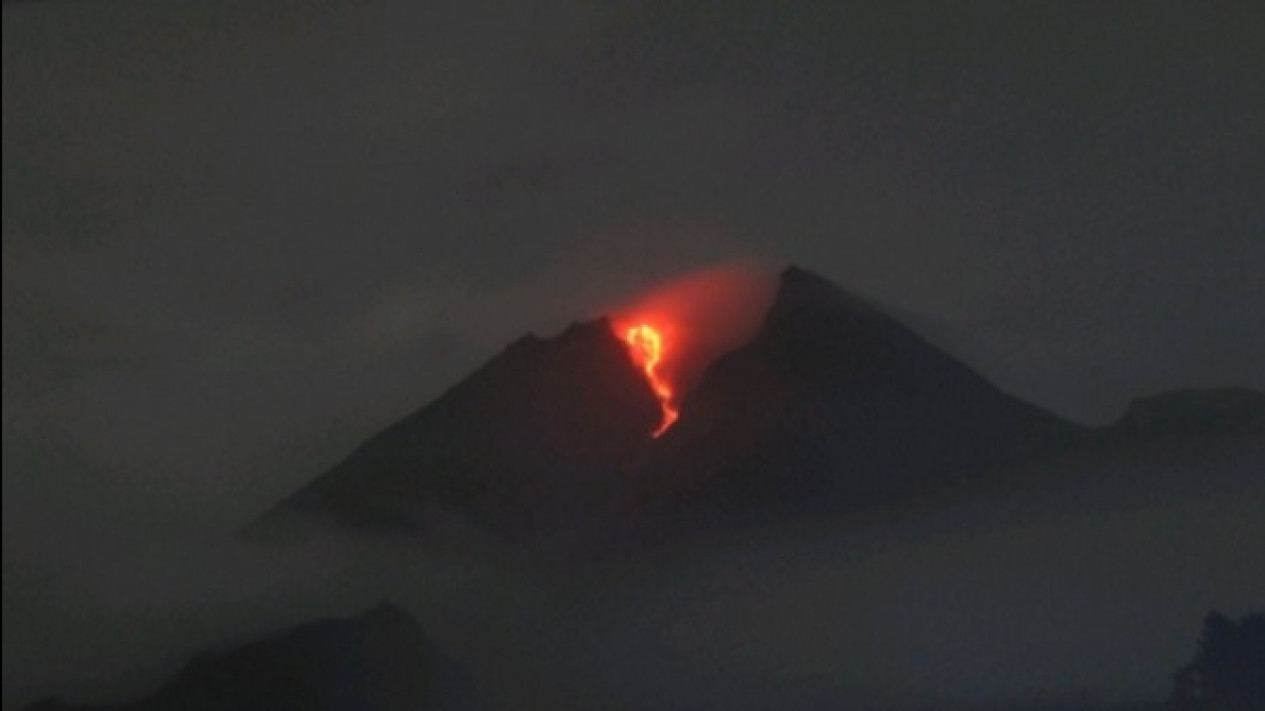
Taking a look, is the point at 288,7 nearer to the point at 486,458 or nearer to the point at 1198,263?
the point at 486,458

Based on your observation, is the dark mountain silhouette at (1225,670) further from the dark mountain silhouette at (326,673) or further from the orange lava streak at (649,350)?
the dark mountain silhouette at (326,673)

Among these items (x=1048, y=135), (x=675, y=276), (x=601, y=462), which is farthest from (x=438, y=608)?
(x=1048, y=135)

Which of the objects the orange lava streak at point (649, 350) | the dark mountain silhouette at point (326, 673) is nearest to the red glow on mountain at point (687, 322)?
the orange lava streak at point (649, 350)

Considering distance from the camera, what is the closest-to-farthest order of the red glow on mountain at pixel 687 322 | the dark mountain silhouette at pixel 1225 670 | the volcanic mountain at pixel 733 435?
the dark mountain silhouette at pixel 1225 670
the volcanic mountain at pixel 733 435
the red glow on mountain at pixel 687 322

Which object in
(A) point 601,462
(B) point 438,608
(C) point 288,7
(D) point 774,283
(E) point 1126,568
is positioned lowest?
(E) point 1126,568

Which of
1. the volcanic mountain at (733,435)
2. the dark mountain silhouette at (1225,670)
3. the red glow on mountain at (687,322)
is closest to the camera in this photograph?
the dark mountain silhouette at (1225,670)

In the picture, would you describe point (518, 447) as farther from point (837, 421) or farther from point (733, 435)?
point (837, 421)

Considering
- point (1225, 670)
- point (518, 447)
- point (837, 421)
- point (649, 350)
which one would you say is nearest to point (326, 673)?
point (518, 447)
